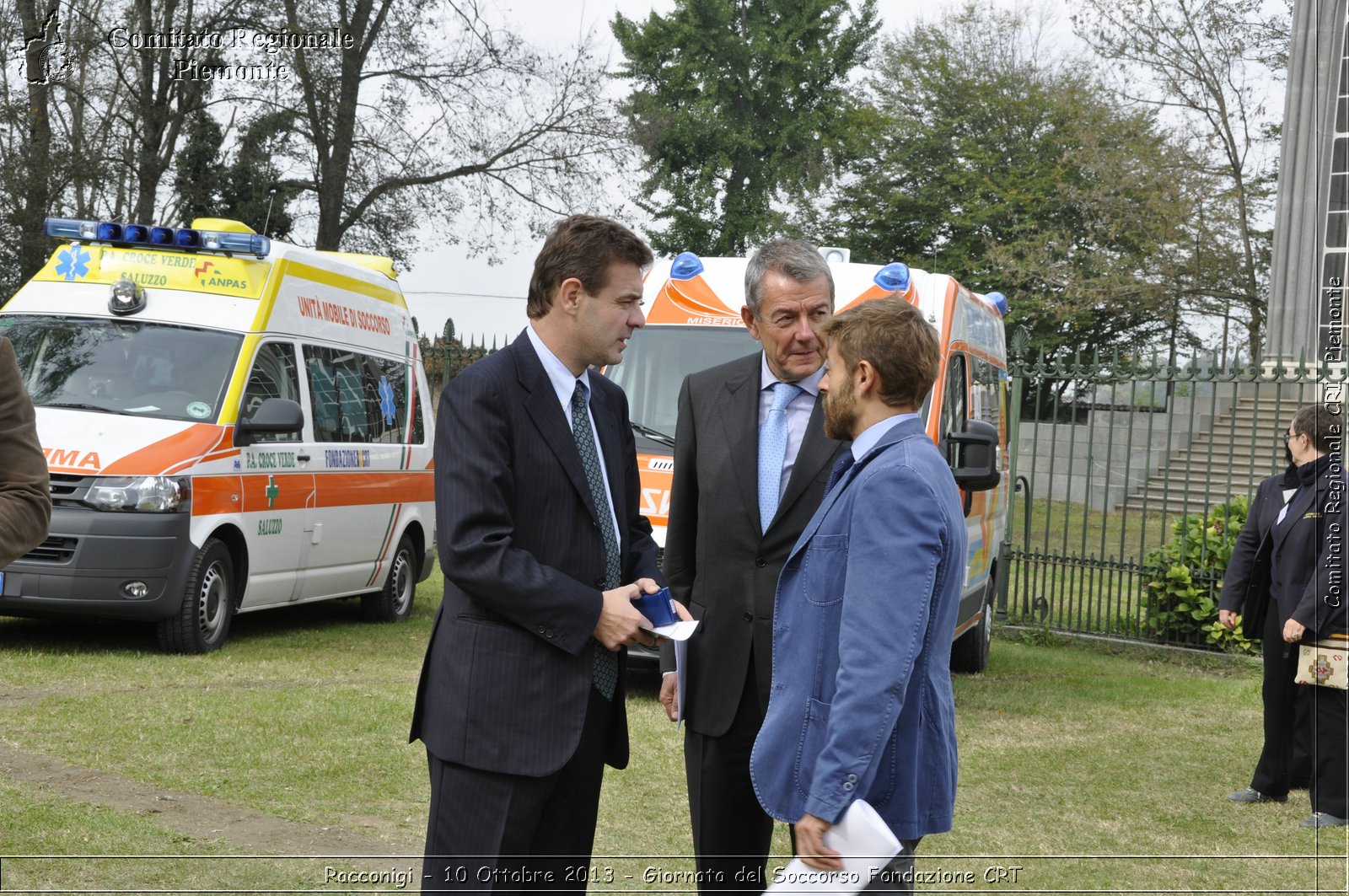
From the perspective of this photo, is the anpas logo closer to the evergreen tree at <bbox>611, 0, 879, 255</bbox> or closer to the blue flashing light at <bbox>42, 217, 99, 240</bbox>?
the blue flashing light at <bbox>42, 217, 99, 240</bbox>

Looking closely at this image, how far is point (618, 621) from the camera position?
312cm

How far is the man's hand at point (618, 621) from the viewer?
311cm

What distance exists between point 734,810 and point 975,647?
25.0 ft

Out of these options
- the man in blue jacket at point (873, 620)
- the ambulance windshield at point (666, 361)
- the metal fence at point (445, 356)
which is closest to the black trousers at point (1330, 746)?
the ambulance windshield at point (666, 361)

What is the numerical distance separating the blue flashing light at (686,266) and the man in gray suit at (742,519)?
4.06 m

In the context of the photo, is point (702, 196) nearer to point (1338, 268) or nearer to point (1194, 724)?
point (1338, 268)

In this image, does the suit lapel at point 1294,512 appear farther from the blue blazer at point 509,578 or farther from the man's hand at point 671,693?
the blue blazer at point 509,578

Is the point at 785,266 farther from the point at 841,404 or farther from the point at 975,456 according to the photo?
the point at 975,456

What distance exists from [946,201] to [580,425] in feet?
112

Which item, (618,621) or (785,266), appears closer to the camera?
(618,621)

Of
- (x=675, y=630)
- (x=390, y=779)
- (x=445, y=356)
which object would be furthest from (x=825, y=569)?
(x=445, y=356)

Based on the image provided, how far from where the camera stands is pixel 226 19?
16984mm

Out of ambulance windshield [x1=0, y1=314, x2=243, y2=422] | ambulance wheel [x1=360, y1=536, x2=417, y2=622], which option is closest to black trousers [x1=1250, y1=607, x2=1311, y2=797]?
ambulance windshield [x1=0, y1=314, x2=243, y2=422]

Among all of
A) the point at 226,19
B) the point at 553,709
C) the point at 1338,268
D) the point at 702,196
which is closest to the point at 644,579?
the point at 553,709
